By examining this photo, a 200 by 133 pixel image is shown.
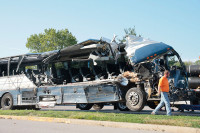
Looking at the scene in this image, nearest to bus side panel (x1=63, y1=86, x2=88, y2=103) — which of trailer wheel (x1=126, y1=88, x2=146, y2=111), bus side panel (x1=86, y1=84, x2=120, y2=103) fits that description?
bus side panel (x1=86, y1=84, x2=120, y2=103)

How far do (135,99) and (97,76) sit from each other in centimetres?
268

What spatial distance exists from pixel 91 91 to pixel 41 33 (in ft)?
166

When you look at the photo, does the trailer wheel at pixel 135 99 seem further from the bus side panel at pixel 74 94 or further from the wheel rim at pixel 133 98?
the bus side panel at pixel 74 94

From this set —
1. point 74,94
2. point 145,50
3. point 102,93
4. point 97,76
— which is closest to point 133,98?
point 102,93

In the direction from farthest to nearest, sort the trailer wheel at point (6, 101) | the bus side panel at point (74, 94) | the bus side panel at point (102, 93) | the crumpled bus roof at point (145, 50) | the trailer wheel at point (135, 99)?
the trailer wheel at point (6, 101) < the bus side panel at point (74, 94) < the bus side panel at point (102, 93) < the crumpled bus roof at point (145, 50) < the trailer wheel at point (135, 99)

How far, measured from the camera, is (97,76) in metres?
13.6

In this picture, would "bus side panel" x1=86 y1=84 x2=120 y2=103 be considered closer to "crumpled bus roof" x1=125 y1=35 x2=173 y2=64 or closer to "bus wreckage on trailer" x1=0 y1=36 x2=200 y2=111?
"bus wreckage on trailer" x1=0 y1=36 x2=200 y2=111

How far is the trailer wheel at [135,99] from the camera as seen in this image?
11.3m

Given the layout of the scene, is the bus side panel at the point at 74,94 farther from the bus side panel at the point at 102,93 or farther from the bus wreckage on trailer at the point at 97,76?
the bus side panel at the point at 102,93

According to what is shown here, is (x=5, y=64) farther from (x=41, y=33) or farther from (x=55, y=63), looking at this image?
(x=41, y=33)

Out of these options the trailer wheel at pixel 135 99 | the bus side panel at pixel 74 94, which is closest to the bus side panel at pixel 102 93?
the bus side panel at pixel 74 94

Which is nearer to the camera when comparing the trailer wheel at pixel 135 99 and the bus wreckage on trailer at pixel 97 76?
the trailer wheel at pixel 135 99

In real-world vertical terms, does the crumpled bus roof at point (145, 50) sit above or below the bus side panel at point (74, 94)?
above

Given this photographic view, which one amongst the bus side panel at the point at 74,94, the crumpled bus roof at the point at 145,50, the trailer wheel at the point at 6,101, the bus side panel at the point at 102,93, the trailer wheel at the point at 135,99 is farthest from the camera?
the trailer wheel at the point at 6,101
